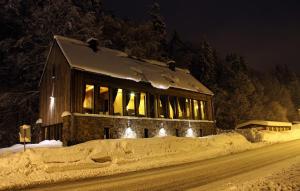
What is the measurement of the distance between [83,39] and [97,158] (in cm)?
2204

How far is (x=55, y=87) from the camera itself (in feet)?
87.0

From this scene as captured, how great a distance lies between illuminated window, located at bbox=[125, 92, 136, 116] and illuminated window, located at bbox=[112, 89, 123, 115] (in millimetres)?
571

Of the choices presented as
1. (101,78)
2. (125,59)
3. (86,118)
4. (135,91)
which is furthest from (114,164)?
(125,59)

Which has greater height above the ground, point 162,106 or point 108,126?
point 162,106

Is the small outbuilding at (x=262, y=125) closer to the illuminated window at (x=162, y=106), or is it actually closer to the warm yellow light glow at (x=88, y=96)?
the illuminated window at (x=162, y=106)

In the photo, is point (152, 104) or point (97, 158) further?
point (152, 104)

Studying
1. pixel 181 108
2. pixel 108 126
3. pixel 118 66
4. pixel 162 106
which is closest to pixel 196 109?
pixel 181 108

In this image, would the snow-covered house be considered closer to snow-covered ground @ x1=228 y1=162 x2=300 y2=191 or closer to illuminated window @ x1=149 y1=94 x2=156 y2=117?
illuminated window @ x1=149 y1=94 x2=156 y2=117

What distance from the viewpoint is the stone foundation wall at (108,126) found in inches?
882

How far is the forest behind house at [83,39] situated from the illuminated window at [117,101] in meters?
11.3

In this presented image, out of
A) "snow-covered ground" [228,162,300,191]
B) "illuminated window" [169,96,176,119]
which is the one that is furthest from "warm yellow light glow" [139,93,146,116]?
"snow-covered ground" [228,162,300,191]

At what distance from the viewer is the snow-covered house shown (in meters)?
23.5

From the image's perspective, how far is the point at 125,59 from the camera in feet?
105

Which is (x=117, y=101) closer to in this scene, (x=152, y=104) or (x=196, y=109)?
(x=152, y=104)
